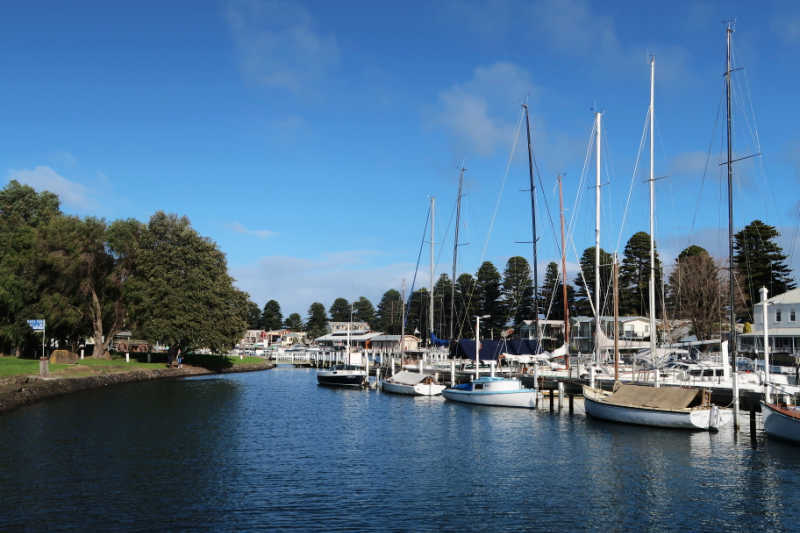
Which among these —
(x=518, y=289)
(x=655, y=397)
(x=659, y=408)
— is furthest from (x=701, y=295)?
(x=659, y=408)

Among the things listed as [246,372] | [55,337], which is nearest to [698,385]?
[55,337]

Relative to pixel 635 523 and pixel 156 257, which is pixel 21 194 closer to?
pixel 156 257

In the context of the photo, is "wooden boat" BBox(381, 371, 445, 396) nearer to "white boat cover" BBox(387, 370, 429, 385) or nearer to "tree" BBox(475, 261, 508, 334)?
"white boat cover" BBox(387, 370, 429, 385)

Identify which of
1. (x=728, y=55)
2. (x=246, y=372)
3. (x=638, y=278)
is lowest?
(x=246, y=372)

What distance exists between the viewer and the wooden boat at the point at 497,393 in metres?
50.8

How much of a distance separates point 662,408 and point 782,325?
166 ft

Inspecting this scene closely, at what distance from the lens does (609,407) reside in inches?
1638

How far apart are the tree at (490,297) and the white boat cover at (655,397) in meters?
93.2

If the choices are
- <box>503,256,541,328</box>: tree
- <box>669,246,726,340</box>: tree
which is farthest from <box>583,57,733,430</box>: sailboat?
<box>503,256,541,328</box>: tree

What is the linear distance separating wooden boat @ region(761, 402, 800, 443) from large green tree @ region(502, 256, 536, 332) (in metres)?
99.5

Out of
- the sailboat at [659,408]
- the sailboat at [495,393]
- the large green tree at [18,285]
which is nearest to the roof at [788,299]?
the sailboat at [495,393]

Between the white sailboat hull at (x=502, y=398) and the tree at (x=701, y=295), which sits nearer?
the white sailboat hull at (x=502, y=398)

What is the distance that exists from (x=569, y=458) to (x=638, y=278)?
9690cm

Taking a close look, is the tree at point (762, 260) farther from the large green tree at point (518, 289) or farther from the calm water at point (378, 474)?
the calm water at point (378, 474)
